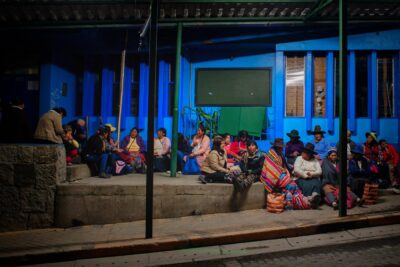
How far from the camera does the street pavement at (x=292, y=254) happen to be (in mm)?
4820

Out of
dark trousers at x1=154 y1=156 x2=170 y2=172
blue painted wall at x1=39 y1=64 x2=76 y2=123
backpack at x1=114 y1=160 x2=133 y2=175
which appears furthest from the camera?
blue painted wall at x1=39 y1=64 x2=76 y2=123

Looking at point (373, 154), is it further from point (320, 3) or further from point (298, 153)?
point (320, 3)

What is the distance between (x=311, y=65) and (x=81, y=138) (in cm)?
753

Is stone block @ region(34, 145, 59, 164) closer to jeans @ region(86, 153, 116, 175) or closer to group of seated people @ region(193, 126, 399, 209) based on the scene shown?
jeans @ region(86, 153, 116, 175)

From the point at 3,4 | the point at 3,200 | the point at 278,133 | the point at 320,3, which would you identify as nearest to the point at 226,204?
the point at 278,133

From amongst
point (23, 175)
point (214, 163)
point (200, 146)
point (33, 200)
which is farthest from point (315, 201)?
point (23, 175)

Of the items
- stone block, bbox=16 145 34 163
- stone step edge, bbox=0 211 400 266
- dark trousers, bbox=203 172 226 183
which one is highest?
stone block, bbox=16 145 34 163

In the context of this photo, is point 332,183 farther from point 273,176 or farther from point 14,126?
point 14,126

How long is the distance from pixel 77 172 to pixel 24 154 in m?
1.41

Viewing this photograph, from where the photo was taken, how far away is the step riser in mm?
7289

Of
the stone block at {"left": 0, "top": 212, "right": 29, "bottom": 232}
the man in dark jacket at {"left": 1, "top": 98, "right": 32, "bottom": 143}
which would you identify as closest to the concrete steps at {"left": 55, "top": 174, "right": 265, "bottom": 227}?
the stone block at {"left": 0, "top": 212, "right": 29, "bottom": 232}

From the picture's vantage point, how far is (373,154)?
31.9 feet

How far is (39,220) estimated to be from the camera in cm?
720

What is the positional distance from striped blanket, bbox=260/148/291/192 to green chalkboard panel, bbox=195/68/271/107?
3.55 m
